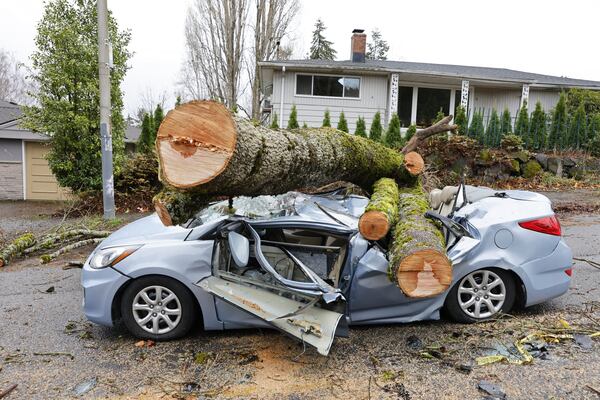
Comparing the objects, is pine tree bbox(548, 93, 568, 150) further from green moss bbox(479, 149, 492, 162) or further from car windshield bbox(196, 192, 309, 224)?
car windshield bbox(196, 192, 309, 224)

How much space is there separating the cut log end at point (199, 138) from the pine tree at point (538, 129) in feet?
46.1

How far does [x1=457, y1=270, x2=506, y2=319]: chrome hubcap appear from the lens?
384 cm

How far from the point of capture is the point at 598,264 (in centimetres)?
594

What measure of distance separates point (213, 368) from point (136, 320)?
0.88m

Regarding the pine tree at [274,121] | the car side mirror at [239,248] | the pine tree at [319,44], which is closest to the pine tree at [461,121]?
the pine tree at [274,121]

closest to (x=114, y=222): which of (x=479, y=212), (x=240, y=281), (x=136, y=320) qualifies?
(x=136, y=320)

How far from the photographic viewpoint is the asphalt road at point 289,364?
295 centimetres

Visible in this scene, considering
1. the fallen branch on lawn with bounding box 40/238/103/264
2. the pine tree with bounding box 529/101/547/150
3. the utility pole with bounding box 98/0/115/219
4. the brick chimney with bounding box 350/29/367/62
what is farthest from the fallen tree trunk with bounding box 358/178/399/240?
the brick chimney with bounding box 350/29/367/62

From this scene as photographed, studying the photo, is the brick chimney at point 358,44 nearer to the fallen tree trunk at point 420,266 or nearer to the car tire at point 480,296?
the car tire at point 480,296

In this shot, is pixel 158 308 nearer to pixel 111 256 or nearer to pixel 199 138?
pixel 111 256

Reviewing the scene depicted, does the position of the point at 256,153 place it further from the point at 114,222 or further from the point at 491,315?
the point at 114,222

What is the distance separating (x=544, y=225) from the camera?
393cm

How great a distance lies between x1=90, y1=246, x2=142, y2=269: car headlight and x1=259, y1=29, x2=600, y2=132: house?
530 inches

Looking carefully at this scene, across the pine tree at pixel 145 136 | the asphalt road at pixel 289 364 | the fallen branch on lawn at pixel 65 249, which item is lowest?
the fallen branch on lawn at pixel 65 249
